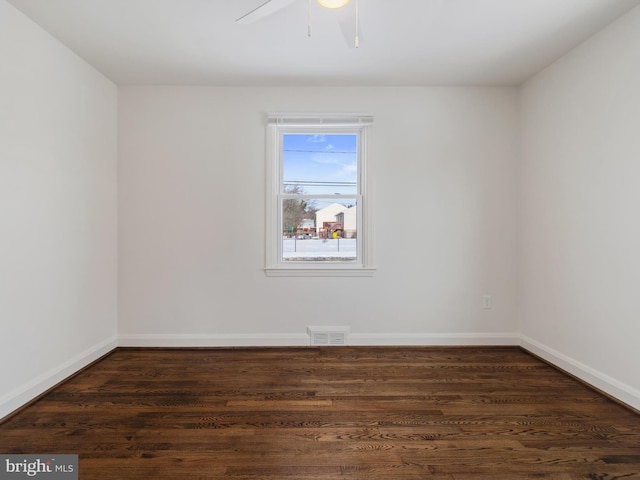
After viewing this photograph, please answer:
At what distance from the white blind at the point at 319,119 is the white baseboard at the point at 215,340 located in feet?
6.82

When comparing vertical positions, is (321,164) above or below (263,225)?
above

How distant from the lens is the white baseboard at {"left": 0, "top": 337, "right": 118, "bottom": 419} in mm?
2102

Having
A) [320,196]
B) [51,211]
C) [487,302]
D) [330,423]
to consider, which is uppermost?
[320,196]

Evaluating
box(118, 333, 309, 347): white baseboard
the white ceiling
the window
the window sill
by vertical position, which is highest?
the white ceiling

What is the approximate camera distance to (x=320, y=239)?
137 inches

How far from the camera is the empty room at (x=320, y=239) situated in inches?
75.8

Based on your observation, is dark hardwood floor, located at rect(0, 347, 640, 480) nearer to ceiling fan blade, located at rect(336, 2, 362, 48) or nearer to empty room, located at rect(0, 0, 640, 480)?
empty room, located at rect(0, 0, 640, 480)

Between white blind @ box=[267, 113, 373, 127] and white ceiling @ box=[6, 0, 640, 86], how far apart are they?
30 centimetres

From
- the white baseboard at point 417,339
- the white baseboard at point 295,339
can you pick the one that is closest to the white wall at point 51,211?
the white baseboard at point 295,339

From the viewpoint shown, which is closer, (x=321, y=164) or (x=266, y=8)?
(x=266, y=8)

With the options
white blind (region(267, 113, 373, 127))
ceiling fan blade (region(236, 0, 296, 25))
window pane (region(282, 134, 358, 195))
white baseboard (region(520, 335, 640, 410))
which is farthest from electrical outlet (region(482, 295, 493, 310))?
ceiling fan blade (region(236, 0, 296, 25))

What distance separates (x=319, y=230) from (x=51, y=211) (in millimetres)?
2193

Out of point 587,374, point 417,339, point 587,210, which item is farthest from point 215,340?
point 587,210

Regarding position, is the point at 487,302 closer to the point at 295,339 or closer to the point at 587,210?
the point at 587,210
